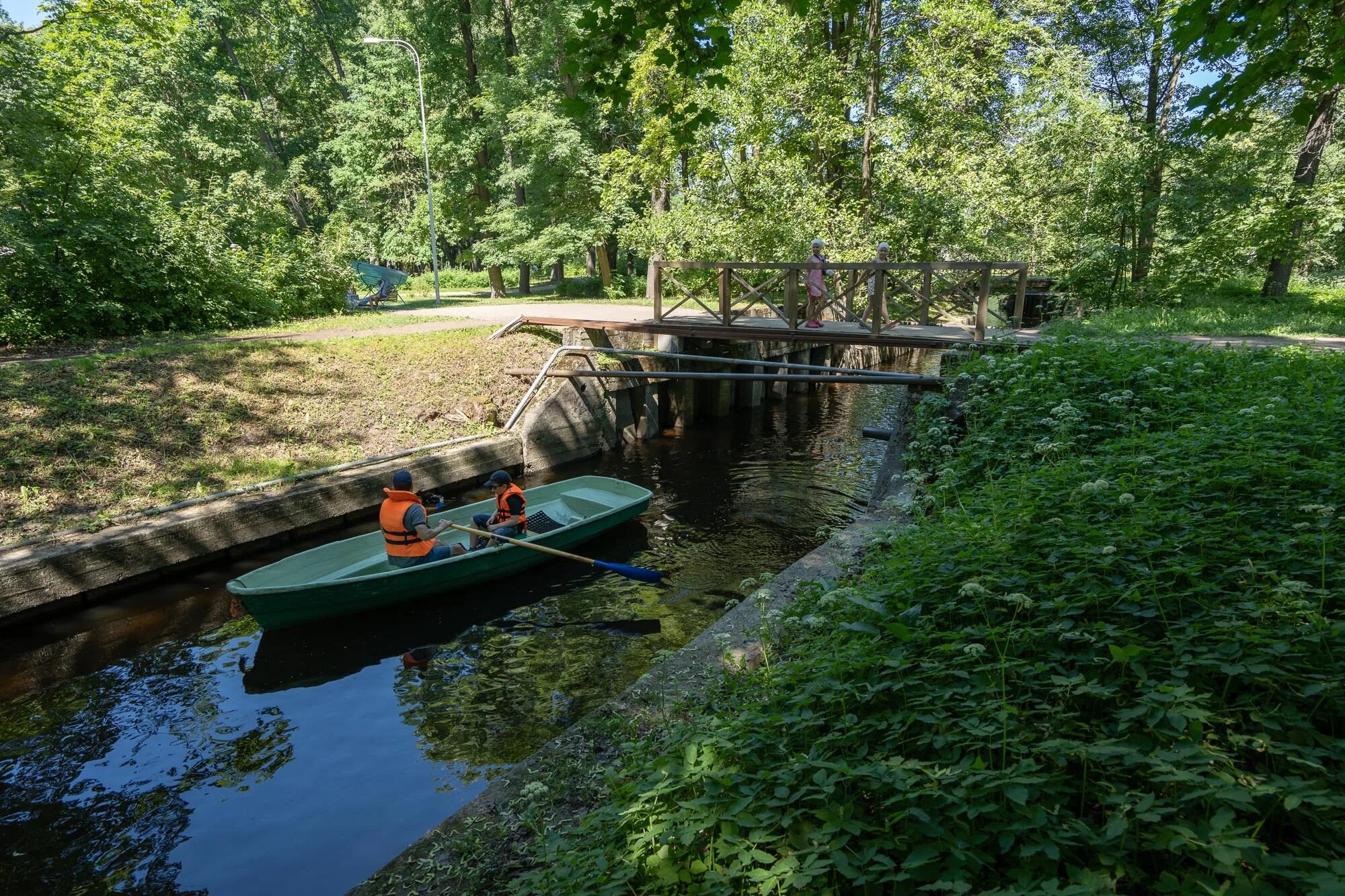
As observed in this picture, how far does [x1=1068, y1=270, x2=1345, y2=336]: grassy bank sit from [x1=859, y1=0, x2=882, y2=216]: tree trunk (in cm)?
697

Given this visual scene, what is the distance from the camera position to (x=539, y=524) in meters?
10.0

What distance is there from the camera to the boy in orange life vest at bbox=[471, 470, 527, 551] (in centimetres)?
913

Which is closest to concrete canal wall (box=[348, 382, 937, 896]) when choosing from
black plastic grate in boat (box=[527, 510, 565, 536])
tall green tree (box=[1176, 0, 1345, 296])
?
tall green tree (box=[1176, 0, 1345, 296])

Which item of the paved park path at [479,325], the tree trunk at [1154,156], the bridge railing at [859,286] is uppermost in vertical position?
the tree trunk at [1154,156]

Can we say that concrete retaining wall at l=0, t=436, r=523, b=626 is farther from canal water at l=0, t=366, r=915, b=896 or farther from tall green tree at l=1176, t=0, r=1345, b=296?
tall green tree at l=1176, t=0, r=1345, b=296

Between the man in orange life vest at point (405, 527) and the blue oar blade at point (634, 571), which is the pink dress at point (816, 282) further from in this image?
the man in orange life vest at point (405, 527)

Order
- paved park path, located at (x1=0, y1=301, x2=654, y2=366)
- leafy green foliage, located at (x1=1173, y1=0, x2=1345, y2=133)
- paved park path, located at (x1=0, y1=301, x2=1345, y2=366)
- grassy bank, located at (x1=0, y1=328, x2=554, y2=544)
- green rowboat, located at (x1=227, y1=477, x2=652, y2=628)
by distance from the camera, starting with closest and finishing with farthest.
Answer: leafy green foliage, located at (x1=1173, y1=0, x2=1345, y2=133) → green rowboat, located at (x1=227, y1=477, x2=652, y2=628) → grassy bank, located at (x1=0, y1=328, x2=554, y2=544) → paved park path, located at (x1=0, y1=301, x2=1345, y2=366) → paved park path, located at (x1=0, y1=301, x2=654, y2=366)

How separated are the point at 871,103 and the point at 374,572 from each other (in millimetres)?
18405

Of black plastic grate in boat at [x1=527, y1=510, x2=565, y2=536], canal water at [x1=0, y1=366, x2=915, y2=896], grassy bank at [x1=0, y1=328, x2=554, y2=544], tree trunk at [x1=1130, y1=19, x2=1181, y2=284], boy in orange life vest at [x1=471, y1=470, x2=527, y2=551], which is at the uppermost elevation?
tree trunk at [x1=1130, y1=19, x2=1181, y2=284]

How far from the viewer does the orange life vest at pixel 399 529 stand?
8.17 metres

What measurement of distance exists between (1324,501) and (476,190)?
29383 millimetres

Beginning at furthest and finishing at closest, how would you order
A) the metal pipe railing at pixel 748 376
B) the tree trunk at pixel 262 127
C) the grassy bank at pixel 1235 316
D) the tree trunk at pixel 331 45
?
1. the tree trunk at pixel 331 45
2. the tree trunk at pixel 262 127
3. the grassy bank at pixel 1235 316
4. the metal pipe railing at pixel 748 376

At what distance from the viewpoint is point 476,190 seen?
2877 centimetres

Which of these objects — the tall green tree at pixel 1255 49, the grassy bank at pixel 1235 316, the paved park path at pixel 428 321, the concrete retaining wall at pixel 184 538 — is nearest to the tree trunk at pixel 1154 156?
the grassy bank at pixel 1235 316
